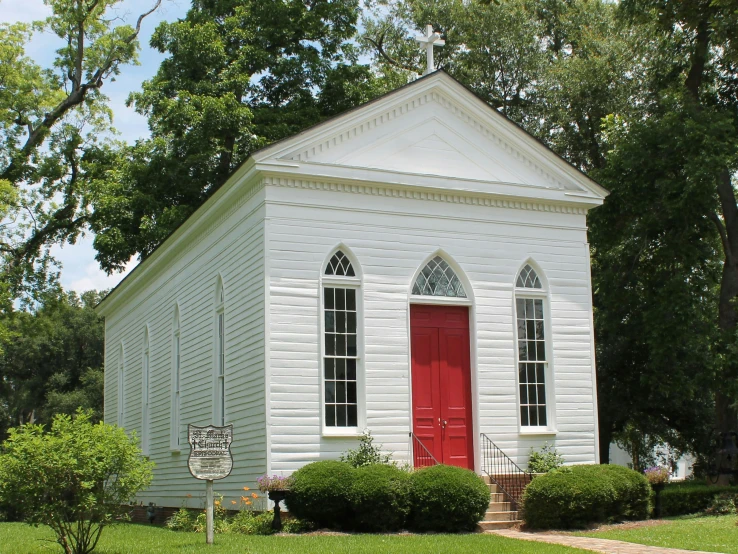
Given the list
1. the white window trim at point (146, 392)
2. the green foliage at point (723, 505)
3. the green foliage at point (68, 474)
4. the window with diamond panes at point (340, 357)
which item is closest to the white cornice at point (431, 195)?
the window with diamond panes at point (340, 357)

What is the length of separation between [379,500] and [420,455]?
2.85 metres

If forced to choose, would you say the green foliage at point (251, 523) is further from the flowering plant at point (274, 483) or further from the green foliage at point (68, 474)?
the green foliage at point (68, 474)

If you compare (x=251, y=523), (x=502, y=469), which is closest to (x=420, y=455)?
(x=502, y=469)

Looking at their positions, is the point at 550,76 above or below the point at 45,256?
above


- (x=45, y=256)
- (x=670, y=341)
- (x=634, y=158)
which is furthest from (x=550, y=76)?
(x=45, y=256)

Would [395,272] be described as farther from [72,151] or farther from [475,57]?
[72,151]

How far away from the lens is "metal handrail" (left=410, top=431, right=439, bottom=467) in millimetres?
16969

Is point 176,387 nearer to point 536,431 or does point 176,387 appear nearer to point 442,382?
point 442,382

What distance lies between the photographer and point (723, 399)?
24406mm

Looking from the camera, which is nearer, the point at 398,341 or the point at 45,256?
the point at 398,341

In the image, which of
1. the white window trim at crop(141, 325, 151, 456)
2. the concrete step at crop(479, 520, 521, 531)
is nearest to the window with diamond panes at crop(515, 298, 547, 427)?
the concrete step at crop(479, 520, 521, 531)

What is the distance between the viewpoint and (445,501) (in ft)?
47.5

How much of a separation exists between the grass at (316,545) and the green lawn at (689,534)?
1.83 metres

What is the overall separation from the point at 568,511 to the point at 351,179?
7.14 meters
